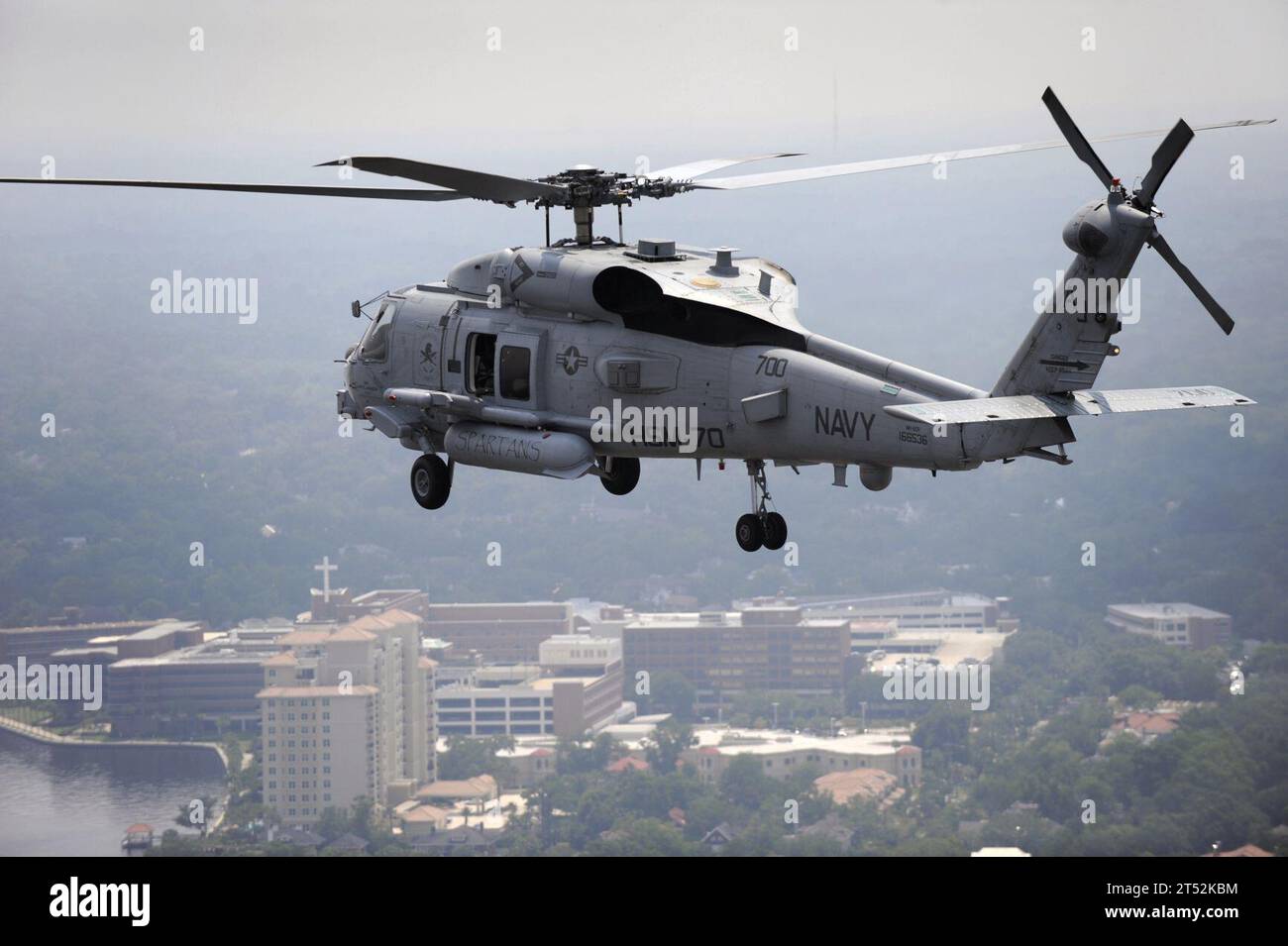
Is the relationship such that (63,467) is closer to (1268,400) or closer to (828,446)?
(1268,400)

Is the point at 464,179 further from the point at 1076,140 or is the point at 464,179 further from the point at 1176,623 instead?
the point at 1176,623

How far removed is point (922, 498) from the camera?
189 meters

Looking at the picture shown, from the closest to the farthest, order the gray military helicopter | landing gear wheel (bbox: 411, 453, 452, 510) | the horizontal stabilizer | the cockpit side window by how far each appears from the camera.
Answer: the horizontal stabilizer → the gray military helicopter → landing gear wheel (bbox: 411, 453, 452, 510) → the cockpit side window

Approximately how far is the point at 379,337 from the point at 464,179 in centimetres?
463

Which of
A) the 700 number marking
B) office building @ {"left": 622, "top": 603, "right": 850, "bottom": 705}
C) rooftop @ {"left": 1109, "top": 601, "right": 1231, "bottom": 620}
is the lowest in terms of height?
office building @ {"left": 622, "top": 603, "right": 850, "bottom": 705}

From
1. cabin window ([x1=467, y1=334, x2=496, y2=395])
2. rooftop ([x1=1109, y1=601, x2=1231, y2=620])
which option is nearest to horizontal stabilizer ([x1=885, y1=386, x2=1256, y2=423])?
cabin window ([x1=467, y1=334, x2=496, y2=395])

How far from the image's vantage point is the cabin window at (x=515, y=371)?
28.6m

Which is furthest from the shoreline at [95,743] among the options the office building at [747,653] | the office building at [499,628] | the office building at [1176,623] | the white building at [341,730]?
the office building at [1176,623]

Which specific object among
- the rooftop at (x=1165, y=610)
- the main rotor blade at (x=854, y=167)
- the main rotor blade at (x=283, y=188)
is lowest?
the rooftop at (x=1165, y=610)

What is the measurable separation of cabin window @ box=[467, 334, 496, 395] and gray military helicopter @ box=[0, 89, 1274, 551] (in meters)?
0.03

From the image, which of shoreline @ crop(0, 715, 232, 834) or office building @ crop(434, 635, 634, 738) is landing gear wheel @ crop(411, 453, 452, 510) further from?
office building @ crop(434, 635, 634, 738)

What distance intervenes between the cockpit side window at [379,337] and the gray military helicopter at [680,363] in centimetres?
4

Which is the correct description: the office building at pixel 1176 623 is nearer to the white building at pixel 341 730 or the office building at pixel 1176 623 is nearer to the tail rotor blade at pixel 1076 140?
the white building at pixel 341 730

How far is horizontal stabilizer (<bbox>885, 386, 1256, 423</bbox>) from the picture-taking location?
76.9 feet
